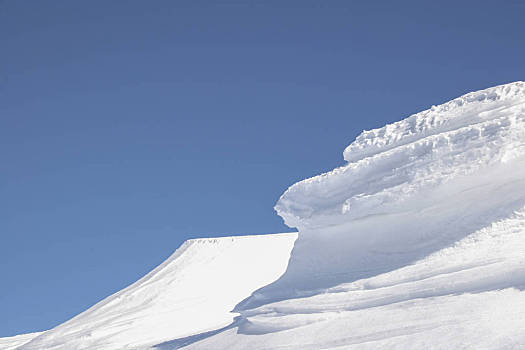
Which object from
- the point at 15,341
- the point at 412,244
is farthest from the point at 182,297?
the point at 412,244

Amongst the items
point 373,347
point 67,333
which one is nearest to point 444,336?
point 373,347

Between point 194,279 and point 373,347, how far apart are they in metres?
23.6

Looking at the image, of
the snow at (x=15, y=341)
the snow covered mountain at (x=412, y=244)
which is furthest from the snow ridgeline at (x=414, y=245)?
the snow at (x=15, y=341)

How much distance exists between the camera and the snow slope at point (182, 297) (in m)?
22.5

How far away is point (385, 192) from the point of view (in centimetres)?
1298

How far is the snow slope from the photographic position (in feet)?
74.0

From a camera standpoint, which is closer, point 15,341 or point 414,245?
point 414,245

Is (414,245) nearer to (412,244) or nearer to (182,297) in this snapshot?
(412,244)

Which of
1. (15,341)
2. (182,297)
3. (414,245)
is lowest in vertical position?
(414,245)

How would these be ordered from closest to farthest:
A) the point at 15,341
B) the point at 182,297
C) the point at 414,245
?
the point at 414,245, the point at 182,297, the point at 15,341

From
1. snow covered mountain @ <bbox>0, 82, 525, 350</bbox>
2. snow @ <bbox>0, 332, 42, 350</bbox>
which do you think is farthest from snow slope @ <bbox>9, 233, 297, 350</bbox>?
snow covered mountain @ <bbox>0, 82, 525, 350</bbox>

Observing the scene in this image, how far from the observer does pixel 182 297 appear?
2936cm

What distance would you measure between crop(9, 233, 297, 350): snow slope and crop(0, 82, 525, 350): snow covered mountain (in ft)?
18.5

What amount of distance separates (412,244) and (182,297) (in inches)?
747
